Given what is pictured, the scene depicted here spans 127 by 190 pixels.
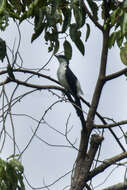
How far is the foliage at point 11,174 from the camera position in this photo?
2.95 m

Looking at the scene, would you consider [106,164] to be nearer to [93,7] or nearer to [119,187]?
[119,187]

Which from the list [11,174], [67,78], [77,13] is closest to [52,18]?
[77,13]

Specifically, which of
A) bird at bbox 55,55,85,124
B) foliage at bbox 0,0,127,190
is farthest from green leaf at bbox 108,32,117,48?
bird at bbox 55,55,85,124

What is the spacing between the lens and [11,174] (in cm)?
295

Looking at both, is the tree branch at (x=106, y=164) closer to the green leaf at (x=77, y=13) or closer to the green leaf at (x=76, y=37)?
the green leaf at (x=76, y=37)

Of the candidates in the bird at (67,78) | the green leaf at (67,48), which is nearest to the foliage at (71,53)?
the green leaf at (67,48)

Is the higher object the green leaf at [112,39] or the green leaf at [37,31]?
the green leaf at [37,31]

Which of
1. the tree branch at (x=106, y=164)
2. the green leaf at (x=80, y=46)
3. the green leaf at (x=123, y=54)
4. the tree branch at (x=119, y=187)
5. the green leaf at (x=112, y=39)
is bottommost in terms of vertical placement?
the tree branch at (x=119, y=187)

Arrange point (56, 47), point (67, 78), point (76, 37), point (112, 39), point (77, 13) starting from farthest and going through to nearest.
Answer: point (67, 78) → point (112, 39) → point (56, 47) → point (76, 37) → point (77, 13)

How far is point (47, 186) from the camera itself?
3.34m

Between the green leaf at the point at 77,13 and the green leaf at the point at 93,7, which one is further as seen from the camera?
the green leaf at the point at 93,7

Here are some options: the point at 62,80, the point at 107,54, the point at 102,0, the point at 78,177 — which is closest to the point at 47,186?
the point at 78,177

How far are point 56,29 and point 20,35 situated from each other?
0.27 m

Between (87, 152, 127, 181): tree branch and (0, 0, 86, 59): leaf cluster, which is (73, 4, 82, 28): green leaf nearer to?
(0, 0, 86, 59): leaf cluster
